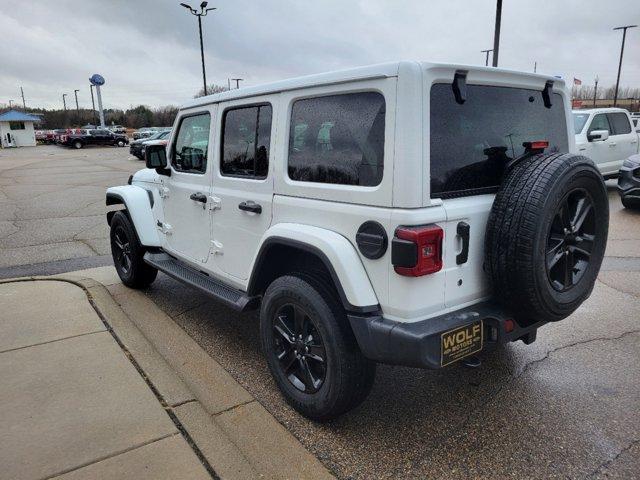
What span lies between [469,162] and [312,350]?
1370 mm

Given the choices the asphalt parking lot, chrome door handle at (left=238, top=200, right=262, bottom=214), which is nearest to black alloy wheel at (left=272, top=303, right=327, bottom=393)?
the asphalt parking lot

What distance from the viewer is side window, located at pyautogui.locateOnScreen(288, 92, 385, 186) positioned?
2.38 m

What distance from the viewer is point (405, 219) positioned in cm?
221

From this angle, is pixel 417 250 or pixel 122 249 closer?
pixel 417 250

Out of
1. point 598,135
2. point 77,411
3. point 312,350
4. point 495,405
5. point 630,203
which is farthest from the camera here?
point 598,135

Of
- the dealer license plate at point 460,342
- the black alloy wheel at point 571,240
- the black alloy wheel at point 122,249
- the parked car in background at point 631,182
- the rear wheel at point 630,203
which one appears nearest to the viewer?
the dealer license plate at point 460,342

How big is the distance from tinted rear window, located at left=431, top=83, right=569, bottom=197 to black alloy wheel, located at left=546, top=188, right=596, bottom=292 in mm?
390

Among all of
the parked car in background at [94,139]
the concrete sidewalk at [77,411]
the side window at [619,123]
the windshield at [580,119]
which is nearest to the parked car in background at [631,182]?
the windshield at [580,119]

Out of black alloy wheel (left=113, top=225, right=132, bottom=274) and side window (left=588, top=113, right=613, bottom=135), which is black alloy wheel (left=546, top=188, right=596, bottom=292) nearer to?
black alloy wheel (left=113, top=225, right=132, bottom=274)

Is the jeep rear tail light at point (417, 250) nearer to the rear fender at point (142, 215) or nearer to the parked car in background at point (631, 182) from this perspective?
the rear fender at point (142, 215)

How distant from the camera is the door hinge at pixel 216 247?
358cm

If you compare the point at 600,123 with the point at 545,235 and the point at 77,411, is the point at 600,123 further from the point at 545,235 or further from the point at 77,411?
the point at 77,411

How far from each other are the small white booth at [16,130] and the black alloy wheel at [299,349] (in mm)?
56459

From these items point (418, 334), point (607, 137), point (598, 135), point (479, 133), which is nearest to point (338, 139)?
point (479, 133)
